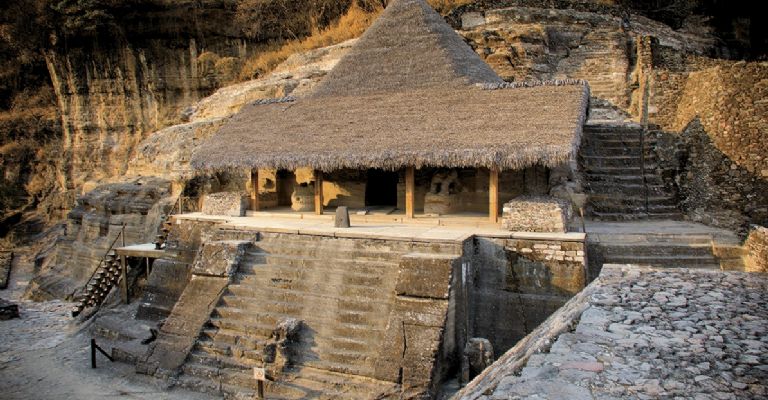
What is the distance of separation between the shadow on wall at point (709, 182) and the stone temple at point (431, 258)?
29 cm

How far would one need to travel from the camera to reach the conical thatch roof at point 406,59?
1224cm

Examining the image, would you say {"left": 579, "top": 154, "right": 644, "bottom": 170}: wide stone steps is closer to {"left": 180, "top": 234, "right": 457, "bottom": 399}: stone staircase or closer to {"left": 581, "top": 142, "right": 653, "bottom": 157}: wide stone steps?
{"left": 581, "top": 142, "right": 653, "bottom": 157}: wide stone steps

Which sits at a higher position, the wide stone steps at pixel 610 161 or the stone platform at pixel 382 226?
the wide stone steps at pixel 610 161

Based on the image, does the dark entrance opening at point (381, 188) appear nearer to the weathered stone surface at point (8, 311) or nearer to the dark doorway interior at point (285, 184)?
the dark doorway interior at point (285, 184)

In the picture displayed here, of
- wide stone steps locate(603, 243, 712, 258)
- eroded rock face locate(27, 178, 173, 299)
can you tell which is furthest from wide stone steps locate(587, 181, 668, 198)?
eroded rock face locate(27, 178, 173, 299)

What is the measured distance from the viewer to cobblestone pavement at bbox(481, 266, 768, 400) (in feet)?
11.4

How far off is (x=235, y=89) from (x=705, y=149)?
15.3 meters

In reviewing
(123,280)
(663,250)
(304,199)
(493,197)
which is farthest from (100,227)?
(663,250)

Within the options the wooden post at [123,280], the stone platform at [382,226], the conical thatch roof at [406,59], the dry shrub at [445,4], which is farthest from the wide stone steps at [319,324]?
the dry shrub at [445,4]

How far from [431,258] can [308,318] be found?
7.12ft

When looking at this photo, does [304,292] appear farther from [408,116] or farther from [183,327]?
[408,116]

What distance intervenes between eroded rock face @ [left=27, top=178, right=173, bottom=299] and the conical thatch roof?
695 cm

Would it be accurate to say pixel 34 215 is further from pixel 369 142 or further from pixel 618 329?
pixel 618 329

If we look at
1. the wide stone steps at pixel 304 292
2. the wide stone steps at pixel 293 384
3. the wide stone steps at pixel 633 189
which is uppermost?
the wide stone steps at pixel 633 189
